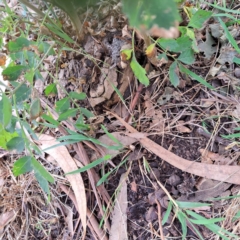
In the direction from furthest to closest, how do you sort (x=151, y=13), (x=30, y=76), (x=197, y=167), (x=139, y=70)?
(x=197, y=167) → (x=139, y=70) → (x=30, y=76) → (x=151, y=13)

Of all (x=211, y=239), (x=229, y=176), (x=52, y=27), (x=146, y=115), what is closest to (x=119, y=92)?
(x=146, y=115)

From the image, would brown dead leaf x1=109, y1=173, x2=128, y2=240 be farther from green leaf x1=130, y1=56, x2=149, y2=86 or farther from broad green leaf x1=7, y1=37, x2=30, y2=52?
broad green leaf x1=7, y1=37, x2=30, y2=52

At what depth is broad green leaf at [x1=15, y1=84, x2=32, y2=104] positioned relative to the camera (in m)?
0.83

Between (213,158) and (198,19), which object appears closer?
(198,19)

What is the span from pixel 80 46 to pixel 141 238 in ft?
2.25

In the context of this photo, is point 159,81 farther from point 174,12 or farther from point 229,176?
point 174,12

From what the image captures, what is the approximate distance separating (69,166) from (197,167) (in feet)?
1.44

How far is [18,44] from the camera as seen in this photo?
0.85 meters

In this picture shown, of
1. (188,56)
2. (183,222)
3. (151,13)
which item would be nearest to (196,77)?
(188,56)

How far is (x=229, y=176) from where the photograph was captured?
989 millimetres

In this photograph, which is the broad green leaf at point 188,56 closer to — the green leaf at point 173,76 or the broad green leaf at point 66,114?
the green leaf at point 173,76

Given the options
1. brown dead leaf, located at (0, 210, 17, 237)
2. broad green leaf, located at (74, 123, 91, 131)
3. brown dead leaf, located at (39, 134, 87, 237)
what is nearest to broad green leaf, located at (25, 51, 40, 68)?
broad green leaf, located at (74, 123, 91, 131)

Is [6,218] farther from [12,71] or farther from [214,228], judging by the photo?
[214,228]

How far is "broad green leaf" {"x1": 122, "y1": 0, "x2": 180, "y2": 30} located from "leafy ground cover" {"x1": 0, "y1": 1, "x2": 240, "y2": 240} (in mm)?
658
